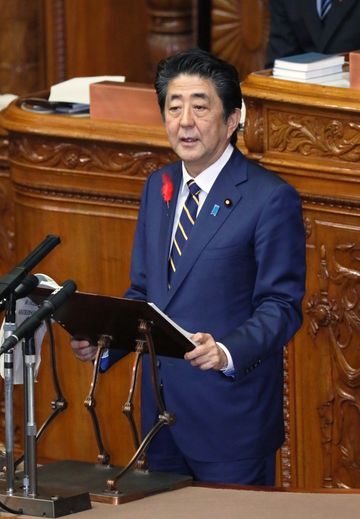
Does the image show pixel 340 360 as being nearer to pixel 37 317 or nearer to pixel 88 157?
pixel 88 157

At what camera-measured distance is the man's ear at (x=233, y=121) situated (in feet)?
11.1

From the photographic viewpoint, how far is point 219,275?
334cm

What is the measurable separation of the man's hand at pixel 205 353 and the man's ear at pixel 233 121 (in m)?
0.55

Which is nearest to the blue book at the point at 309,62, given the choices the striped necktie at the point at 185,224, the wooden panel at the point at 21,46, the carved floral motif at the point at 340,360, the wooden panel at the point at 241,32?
the carved floral motif at the point at 340,360

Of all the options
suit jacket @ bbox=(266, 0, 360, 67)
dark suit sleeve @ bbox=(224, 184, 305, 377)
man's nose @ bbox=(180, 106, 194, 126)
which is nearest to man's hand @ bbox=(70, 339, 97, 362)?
dark suit sleeve @ bbox=(224, 184, 305, 377)

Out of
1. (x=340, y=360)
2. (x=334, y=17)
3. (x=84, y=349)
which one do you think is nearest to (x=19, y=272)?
(x=84, y=349)

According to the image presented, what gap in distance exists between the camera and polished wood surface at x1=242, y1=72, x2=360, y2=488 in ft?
13.1

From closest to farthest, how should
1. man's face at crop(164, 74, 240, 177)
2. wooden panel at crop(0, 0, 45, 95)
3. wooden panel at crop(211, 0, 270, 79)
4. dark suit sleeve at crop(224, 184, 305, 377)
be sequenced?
dark suit sleeve at crop(224, 184, 305, 377) < man's face at crop(164, 74, 240, 177) < wooden panel at crop(0, 0, 45, 95) < wooden panel at crop(211, 0, 270, 79)

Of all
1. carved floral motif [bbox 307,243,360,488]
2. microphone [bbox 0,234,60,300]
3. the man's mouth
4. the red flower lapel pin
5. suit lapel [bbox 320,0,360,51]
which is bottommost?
carved floral motif [bbox 307,243,360,488]

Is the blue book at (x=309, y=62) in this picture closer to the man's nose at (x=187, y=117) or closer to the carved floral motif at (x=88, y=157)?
the carved floral motif at (x=88, y=157)

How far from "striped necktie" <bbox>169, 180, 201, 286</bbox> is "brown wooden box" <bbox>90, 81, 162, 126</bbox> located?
116 cm

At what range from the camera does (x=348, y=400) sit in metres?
4.14

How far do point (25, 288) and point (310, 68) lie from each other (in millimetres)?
1447

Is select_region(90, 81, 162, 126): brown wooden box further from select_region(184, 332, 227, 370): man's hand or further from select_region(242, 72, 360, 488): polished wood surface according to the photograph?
select_region(184, 332, 227, 370): man's hand
